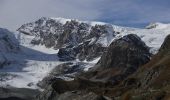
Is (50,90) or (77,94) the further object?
(50,90)

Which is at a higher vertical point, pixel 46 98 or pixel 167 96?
pixel 167 96

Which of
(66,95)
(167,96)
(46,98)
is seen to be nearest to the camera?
(167,96)

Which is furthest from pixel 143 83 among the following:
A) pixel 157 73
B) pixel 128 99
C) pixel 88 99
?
pixel 128 99

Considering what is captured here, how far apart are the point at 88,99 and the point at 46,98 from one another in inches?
2272

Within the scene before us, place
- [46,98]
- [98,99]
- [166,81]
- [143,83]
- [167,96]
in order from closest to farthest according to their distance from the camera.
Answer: [167,96]
[98,99]
[166,81]
[143,83]
[46,98]

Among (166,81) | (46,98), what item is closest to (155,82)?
(166,81)

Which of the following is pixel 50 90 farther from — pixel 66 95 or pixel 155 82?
→ pixel 155 82

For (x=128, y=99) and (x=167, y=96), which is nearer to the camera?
(x=167, y=96)

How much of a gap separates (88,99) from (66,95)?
28.0 meters

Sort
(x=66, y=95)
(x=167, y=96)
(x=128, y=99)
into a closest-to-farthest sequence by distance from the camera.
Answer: (x=167, y=96) < (x=128, y=99) < (x=66, y=95)

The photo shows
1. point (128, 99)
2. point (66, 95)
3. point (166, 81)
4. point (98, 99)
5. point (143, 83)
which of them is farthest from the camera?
point (143, 83)

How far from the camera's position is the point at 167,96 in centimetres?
11394

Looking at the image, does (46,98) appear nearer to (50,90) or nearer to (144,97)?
(50,90)

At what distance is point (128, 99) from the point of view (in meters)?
123
